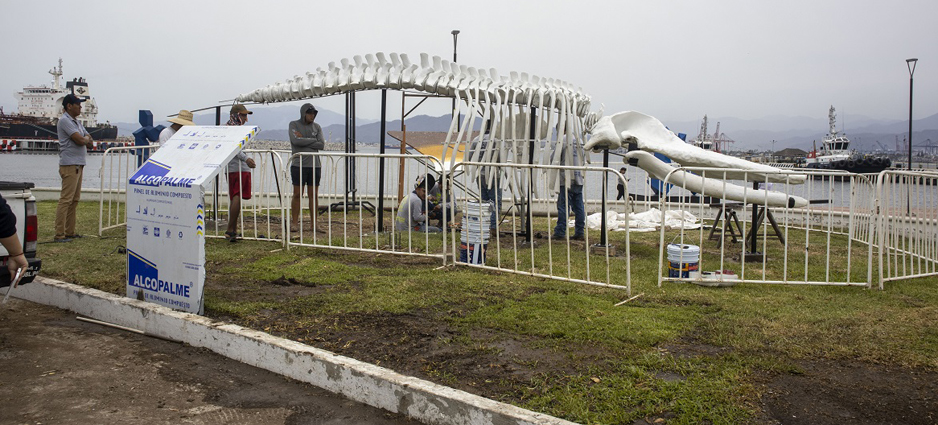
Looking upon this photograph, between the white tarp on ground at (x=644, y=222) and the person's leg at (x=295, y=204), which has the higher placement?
the person's leg at (x=295, y=204)

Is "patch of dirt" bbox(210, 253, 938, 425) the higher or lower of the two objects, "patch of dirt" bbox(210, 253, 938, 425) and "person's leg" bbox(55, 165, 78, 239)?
the lower

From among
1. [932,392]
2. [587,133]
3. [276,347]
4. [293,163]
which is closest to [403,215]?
[293,163]

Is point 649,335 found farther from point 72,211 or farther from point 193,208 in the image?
point 72,211

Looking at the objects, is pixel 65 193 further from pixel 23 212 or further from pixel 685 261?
pixel 685 261

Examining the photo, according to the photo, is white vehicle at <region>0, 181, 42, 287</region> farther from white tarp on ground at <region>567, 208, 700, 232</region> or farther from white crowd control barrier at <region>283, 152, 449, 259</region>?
white tarp on ground at <region>567, 208, 700, 232</region>

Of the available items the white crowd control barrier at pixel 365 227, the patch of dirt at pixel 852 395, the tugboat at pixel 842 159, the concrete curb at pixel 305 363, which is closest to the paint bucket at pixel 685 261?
the white crowd control barrier at pixel 365 227

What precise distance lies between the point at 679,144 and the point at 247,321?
6.38 m

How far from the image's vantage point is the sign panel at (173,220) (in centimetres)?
554

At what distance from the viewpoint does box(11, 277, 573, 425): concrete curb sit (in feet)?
12.1

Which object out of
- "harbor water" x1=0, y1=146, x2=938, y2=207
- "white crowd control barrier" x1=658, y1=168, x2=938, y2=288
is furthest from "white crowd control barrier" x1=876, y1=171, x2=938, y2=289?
"harbor water" x1=0, y1=146, x2=938, y2=207

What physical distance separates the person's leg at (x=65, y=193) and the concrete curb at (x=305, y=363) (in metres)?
3.39

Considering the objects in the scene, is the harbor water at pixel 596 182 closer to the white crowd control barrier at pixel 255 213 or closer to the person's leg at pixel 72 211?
the white crowd control barrier at pixel 255 213

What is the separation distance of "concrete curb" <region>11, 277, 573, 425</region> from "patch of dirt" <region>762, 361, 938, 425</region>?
1.43 metres

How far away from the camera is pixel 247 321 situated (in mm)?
5484
